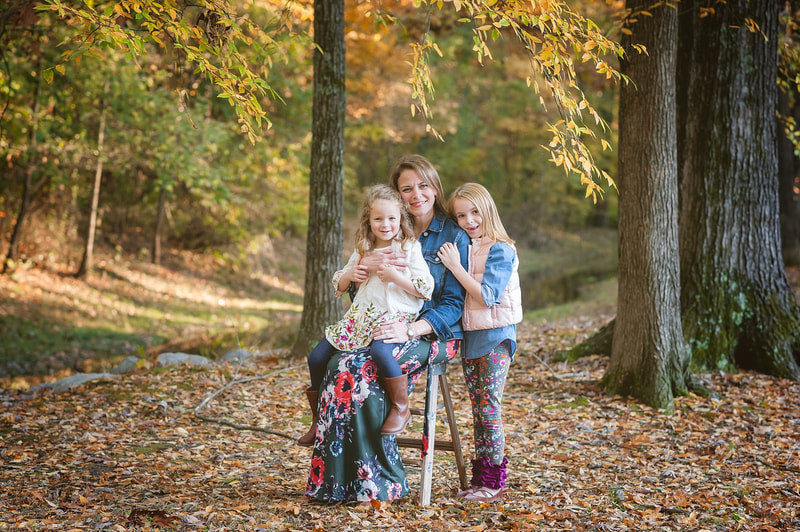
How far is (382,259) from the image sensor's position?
139 inches

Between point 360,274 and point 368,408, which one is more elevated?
point 360,274

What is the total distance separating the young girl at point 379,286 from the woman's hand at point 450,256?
108 millimetres

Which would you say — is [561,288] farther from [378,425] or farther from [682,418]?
[378,425]

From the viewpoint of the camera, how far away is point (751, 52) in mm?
6078

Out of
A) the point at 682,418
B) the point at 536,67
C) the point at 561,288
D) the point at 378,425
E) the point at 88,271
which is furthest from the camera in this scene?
the point at 561,288

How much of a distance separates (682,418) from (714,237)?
1950mm

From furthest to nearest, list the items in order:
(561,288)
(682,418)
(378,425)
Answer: (561,288), (682,418), (378,425)

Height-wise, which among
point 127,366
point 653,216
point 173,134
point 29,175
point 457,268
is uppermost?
point 173,134

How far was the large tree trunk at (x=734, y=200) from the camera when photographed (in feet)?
19.9

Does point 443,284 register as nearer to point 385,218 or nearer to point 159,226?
point 385,218

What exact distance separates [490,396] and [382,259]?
96 centimetres

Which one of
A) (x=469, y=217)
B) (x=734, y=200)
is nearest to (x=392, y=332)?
(x=469, y=217)

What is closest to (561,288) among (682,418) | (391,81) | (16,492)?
(391,81)

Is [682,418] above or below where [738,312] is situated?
below
